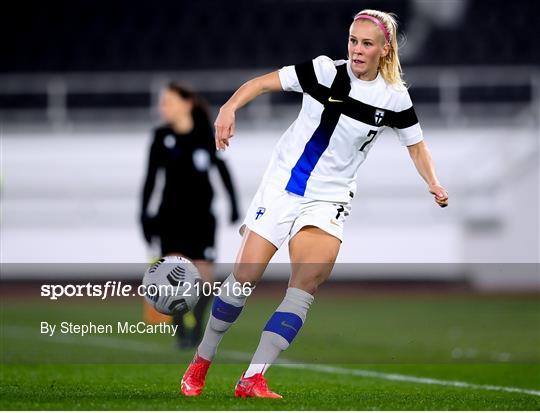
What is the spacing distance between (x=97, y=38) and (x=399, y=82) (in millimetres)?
17561

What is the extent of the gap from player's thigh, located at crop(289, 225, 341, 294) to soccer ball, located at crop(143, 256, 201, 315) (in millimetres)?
799

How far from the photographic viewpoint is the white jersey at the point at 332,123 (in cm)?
632

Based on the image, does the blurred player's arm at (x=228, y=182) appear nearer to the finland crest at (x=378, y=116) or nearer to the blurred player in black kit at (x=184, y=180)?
the blurred player in black kit at (x=184, y=180)

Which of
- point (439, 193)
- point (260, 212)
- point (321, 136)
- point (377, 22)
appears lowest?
point (260, 212)

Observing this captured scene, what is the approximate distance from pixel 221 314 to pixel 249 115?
14.7 m

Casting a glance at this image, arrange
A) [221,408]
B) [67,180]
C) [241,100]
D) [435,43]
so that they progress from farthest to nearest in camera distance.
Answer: [435,43], [67,180], [241,100], [221,408]

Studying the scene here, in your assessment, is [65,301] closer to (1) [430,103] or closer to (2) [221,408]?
(1) [430,103]

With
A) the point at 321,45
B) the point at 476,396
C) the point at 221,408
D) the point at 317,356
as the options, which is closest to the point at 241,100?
the point at 221,408

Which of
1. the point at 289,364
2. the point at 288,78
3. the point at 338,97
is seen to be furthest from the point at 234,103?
the point at 289,364

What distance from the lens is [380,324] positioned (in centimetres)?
1355

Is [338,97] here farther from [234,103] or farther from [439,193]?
[439,193]

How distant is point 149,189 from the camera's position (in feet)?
35.1

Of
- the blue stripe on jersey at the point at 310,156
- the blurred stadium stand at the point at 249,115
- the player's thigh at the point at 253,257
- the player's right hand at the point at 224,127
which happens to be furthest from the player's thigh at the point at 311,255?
the blurred stadium stand at the point at 249,115

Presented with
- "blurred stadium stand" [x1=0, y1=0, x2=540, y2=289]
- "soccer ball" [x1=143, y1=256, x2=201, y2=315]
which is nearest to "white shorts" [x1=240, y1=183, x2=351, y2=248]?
"soccer ball" [x1=143, y1=256, x2=201, y2=315]
